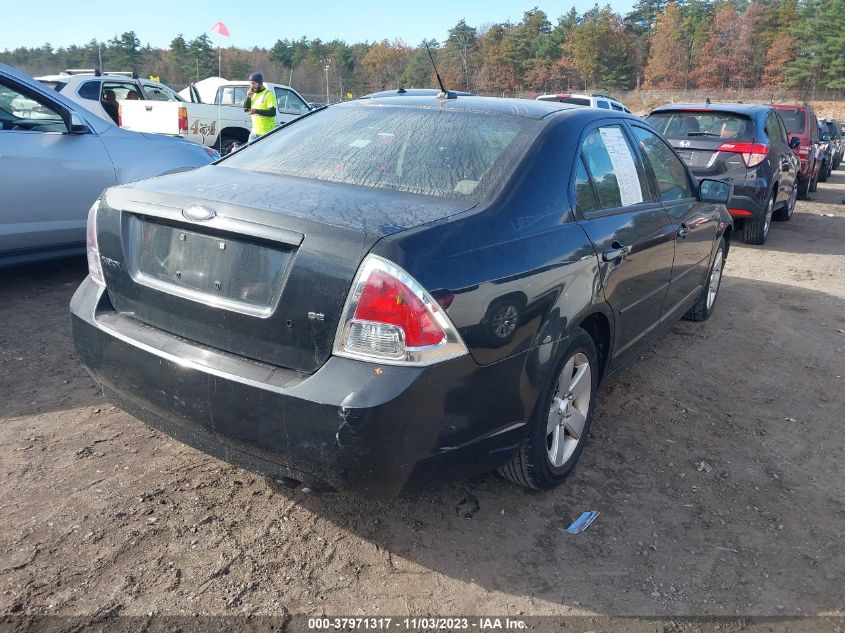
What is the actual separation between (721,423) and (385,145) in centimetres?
241

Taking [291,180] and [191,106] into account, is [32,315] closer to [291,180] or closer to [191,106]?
[291,180]

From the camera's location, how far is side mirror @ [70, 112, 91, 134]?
5253mm

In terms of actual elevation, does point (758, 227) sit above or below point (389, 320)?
below

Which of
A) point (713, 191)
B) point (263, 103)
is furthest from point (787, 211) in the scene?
point (263, 103)

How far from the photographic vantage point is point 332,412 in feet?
6.80

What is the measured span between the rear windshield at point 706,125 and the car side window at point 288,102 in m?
9.61

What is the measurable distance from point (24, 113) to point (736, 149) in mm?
7516

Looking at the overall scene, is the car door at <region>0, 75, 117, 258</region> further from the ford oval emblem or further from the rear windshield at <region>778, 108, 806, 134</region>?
the rear windshield at <region>778, 108, 806, 134</region>

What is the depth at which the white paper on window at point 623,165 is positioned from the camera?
3428 mm

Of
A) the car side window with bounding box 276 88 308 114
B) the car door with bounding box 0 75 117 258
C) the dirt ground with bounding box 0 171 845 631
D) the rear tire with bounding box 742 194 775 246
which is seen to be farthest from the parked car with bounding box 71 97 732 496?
the car side window with bounding box 276 88 308 114

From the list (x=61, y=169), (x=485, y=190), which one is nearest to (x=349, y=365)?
(x=485, y=190)

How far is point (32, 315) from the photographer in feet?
15.8

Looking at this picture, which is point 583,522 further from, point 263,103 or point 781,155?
point 263,103

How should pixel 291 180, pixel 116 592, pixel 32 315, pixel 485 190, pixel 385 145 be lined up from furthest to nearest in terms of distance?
pixel 32 315 < pixel 385 145 < pixel 291 180 < pixel 485 190 < pixel 116 592
